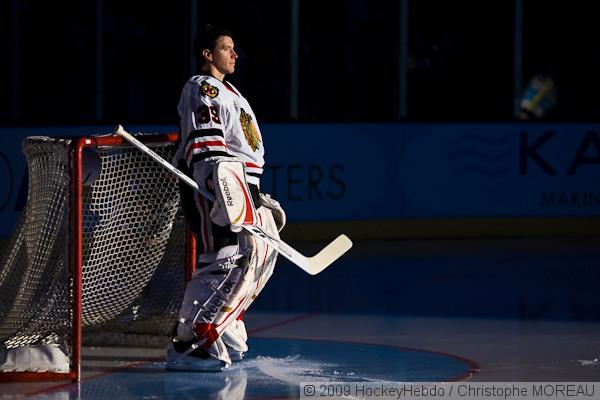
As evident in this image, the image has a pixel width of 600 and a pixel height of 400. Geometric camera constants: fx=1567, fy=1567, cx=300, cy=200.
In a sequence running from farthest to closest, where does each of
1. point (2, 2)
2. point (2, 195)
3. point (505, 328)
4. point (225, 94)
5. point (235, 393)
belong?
1. point (2, 2)
2. point (2, 195)
3. point (505, 328)
4. point (225, 94)
5. point (235, 393)

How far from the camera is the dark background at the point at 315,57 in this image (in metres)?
12.1

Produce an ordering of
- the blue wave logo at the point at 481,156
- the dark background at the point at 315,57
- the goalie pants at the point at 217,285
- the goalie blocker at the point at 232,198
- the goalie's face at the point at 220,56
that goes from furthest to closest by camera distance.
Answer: the blue wave logo at the point at 481,156 < the dark background at the point at 315,57 < the goalie's face at the point at 220,56 < the goalie pants at the point at 217,285 < the goalie blocker at the point at 232,198

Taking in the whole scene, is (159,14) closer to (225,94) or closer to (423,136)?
(423,136)

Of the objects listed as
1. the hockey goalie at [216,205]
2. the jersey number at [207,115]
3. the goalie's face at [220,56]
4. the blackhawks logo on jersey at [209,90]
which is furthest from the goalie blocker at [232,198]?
the goalie's face at [220,56]

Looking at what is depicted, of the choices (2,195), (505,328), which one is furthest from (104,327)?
(2,195)

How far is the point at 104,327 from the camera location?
7.36m

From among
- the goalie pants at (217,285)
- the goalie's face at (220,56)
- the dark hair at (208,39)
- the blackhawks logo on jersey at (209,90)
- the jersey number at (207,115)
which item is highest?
the dark hair at (208,39)

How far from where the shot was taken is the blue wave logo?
39.9 ft

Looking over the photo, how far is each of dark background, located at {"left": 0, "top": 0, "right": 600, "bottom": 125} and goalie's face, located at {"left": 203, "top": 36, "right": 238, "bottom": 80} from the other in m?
5.07

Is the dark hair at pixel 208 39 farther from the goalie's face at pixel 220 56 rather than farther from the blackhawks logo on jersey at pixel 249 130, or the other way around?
the blackhawks logo on jersey at pixel 249 130

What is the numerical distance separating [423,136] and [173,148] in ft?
17.0

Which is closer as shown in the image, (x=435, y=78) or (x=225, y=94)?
(x=225, y=94)

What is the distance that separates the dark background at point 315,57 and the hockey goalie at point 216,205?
5.09 meters

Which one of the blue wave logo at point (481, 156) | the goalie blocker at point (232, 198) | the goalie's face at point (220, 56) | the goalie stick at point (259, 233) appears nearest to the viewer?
the goalie blocker at point (232, 198)
